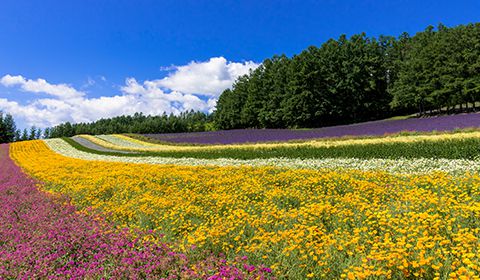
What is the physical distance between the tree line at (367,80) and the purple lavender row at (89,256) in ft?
175

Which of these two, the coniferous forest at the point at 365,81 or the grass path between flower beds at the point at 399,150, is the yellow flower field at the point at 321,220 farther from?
the coniferous forest at the point at 365,81

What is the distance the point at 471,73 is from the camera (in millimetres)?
46781

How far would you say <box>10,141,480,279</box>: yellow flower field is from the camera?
12.7 ft

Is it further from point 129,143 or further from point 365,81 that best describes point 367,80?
point 129,143

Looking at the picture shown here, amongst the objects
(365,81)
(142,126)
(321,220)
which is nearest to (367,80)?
(365,81)

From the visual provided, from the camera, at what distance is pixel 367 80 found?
6162 centimetres

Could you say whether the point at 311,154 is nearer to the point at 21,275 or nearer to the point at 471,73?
the point at 21,275

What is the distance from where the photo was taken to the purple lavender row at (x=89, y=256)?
14.3ft

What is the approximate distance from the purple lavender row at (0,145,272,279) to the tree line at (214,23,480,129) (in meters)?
53.4

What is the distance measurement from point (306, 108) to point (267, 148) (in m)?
35.7

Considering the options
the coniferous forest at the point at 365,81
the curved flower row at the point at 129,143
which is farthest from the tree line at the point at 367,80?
the curved flower row at the point at 129,143

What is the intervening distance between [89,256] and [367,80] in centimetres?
6498

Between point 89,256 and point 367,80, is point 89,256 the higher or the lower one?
the lower one

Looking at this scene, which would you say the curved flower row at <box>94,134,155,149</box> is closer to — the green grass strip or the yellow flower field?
the green grass strip
